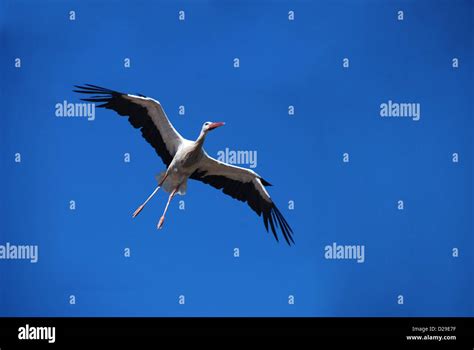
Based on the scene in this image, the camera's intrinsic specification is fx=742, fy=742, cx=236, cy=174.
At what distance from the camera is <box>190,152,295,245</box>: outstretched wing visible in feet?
25.1

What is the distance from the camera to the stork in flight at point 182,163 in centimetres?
718

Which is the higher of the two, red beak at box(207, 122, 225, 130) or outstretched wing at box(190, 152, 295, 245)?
red beak at box(207, 122, 225, 130)

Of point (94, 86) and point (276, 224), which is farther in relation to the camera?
point (276, 224)

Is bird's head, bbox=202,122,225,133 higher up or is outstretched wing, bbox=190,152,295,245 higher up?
bird's head, bbox=202,122,225,133

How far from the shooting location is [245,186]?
7859 millimetres

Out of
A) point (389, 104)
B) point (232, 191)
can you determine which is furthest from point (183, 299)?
point (389, 104)

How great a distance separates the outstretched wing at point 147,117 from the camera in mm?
7117

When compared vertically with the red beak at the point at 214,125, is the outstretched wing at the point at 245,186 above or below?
below

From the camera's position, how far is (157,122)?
24.1 ft

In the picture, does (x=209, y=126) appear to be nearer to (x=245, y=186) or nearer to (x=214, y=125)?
(x=214, y=125)

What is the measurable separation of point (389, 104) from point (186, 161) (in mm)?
2436

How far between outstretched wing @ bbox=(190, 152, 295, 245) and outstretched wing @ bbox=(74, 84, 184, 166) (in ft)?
1.26

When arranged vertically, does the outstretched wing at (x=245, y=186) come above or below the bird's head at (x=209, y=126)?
below
